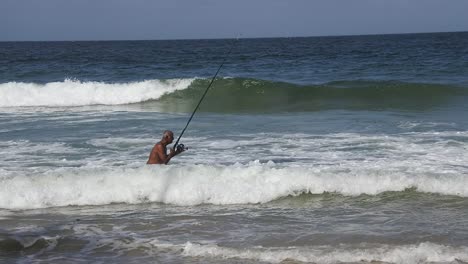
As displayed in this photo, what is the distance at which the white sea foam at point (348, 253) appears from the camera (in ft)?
20.5

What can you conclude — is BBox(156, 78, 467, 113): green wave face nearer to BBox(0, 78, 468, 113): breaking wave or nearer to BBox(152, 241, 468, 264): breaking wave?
BBox(0, 78, 468, 113): breaking wave

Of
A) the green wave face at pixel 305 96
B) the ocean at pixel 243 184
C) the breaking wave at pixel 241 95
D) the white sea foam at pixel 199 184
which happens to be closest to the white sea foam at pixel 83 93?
the breaking wave at pixel 241 95

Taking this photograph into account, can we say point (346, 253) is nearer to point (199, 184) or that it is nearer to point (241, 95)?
point (199, 184)

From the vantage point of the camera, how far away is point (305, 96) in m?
21.4

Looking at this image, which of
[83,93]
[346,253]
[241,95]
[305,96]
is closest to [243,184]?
[346,253]

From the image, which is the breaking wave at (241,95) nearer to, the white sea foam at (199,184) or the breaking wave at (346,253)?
the white sea foam at (199,184)

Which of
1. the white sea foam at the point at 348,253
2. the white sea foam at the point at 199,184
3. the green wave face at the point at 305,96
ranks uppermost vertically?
the green wave face at the point at 305,96

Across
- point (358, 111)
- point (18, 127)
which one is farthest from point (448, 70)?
point (18, 127)

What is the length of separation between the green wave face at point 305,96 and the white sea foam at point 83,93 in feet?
2.25

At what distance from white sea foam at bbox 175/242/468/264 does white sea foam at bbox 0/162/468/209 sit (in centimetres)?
251

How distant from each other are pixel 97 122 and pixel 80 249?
972 centimetres

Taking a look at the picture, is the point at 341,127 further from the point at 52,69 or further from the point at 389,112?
the point at 52,69

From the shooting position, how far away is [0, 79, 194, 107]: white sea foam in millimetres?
22922

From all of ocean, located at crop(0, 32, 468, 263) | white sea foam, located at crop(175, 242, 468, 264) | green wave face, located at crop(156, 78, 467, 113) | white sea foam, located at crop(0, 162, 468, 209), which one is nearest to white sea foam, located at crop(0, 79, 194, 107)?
green wave face, located at crop(156, 78, 467, 113)
